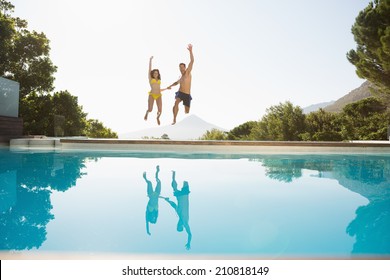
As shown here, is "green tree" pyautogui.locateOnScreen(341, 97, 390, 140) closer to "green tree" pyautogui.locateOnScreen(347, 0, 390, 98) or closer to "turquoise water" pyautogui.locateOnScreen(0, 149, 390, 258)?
"green tree" pyautogui.locateOnScreen(347, 0, 390, 98)

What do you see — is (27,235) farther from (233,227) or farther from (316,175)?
(316,175)

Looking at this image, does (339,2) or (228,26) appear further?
(228,26)

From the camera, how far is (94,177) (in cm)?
547

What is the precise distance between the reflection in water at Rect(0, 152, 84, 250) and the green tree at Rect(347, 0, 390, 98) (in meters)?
16.0

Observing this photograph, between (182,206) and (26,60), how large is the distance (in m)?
19.2

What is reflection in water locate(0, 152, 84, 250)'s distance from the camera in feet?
8.02

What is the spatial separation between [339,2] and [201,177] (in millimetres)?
10534

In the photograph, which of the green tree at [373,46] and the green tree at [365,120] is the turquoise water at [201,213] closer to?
the green tree at [373,46]

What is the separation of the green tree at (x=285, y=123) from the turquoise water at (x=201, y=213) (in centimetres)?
1888

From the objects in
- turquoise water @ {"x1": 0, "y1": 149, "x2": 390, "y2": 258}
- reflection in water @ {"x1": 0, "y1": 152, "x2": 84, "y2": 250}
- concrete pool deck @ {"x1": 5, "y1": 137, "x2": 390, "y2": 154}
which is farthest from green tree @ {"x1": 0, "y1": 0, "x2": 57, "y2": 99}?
turquoise water @ {"x1": 0, "y1": 149, "x2": 390, "y2": 258}

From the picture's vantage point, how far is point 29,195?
3.92 metres

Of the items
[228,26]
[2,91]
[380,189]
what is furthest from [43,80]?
[380,189]
